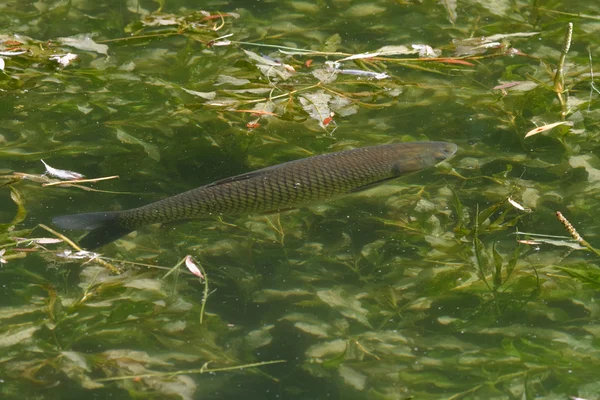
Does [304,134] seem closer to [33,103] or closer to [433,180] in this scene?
[433,180]

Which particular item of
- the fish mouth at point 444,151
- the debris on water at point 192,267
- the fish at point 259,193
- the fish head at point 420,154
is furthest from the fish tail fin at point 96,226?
the fish mouth at point 444,151

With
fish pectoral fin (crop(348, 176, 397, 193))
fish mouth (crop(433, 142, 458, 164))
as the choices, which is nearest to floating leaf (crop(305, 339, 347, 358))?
fish pectoral fin (crop(348, 176, 397, 193))

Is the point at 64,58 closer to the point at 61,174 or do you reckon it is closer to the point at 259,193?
the point at 61,174

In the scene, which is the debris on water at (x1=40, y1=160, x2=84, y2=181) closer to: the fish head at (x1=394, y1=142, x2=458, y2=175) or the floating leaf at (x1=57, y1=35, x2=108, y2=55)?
the floating leaf at (x1=57, y1=35, x2=108, y2=55)

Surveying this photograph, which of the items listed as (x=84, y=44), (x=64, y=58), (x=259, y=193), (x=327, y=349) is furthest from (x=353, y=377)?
(x=84, y=44)

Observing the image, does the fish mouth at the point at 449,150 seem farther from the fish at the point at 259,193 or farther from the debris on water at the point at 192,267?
the debris on water at the point at 192,267

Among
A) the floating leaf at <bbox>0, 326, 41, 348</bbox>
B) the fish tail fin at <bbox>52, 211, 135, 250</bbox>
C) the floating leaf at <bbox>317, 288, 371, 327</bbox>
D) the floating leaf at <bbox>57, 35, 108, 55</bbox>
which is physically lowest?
the floating leaf at <bbox>0, 326, 41, 348</bbox>

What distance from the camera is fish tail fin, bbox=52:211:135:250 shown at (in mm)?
3727

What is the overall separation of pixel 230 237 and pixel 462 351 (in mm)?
1272

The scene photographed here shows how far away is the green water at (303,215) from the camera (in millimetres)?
3225

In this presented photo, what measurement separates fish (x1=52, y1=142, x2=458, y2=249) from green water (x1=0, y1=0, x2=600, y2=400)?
0.13 meters

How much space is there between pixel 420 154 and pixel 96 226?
5.58ft

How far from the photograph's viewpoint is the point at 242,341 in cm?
333

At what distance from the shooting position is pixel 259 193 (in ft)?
12.6
